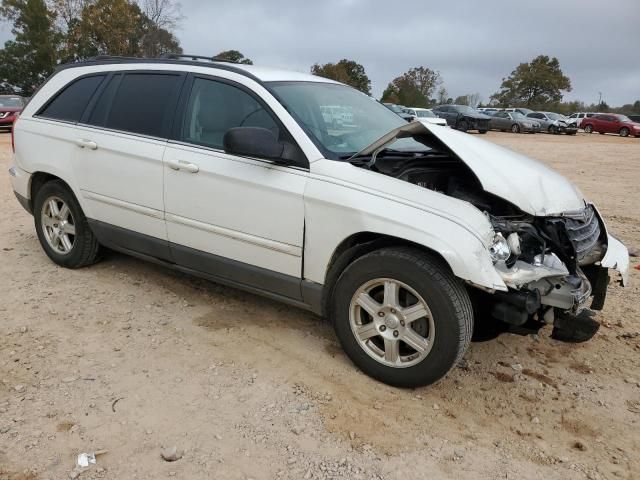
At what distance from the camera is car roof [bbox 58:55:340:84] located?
148 inches

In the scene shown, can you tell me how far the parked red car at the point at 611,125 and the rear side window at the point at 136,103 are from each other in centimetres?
3493

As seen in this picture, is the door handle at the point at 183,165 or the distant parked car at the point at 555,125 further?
the distant parked car at the point at 555,125

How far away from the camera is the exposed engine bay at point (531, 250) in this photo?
2859 millimetres

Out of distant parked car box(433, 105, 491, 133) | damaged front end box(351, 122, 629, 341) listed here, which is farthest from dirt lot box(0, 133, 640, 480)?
distant parked car box(433, 105, 491, 133)

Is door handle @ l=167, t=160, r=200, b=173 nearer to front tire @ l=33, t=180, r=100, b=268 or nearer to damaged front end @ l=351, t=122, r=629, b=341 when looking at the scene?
damaged front end @ l=351, t=122, r=629, b=341

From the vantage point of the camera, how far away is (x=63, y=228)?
4.76 meters

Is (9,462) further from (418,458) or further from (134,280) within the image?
(134,280)

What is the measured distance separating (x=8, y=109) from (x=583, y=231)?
69.8 ft

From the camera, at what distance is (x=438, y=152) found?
3602 mm

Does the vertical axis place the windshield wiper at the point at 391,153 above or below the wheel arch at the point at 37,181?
above

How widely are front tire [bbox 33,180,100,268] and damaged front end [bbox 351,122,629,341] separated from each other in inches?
104

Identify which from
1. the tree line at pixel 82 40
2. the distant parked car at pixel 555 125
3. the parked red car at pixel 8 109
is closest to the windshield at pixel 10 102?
the parked red car at pixel 8 109

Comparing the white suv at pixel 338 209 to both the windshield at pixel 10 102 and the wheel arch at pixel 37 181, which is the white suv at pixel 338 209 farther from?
the windshield at pixel 10 102

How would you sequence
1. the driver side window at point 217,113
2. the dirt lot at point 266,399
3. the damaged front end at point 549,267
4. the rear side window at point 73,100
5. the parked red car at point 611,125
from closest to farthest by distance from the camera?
the dirt lot at point 266,399, the damaged front end at point 549,267, the driver side window at point 217,113, the rear side window at point 73,100, the parked red car at point 611,125
